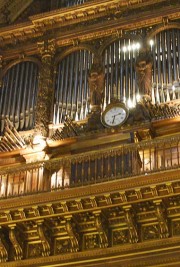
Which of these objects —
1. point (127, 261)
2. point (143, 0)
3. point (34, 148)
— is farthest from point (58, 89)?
point (127, 261)

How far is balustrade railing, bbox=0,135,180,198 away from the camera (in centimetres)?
1443

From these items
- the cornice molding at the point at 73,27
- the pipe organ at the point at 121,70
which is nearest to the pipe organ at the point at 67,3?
the cornice molding at the point at 73,27

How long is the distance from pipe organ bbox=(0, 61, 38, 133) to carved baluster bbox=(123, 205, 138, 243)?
4.48 meters

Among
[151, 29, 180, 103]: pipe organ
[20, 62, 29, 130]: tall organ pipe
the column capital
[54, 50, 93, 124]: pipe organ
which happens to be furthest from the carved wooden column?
[151, 29, 180, 103]: pipe organ

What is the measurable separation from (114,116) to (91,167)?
1.53 m

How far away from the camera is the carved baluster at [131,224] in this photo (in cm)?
1370

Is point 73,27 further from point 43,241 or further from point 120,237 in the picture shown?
point 120,237

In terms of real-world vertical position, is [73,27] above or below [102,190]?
above

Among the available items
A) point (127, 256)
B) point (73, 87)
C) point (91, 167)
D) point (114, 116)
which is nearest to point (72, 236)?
point (127, 256)

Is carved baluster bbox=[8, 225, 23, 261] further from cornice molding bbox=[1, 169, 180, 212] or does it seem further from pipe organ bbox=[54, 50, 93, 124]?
pipe organ bbox=[54, 50, 93, 124]

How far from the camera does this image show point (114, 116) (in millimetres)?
16141

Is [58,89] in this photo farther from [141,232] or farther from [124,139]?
[141,232]

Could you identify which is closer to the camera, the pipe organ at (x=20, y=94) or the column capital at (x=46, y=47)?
the pipe organ at (x=20, y=94)

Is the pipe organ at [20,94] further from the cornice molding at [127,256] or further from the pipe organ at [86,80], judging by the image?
the cornice molding at [127,256]
